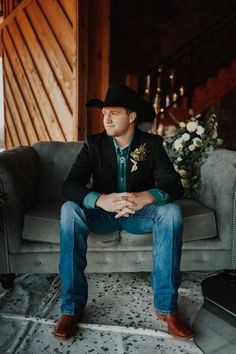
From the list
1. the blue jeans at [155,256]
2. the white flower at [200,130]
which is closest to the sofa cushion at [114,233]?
the blue jeans at [155,256]

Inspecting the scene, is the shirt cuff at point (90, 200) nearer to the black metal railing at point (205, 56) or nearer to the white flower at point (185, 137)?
the white flower at point (185, 137)

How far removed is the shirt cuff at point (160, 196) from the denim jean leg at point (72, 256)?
14.7 inches

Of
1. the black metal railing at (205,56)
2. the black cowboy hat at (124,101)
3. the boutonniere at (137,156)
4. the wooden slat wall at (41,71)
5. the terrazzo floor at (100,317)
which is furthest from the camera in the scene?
the black metal railing at (205,56)

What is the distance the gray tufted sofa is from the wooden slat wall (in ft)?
5.86

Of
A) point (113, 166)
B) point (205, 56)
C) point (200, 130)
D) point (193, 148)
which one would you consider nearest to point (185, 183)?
point (193, 148)

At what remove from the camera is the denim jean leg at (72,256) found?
1.65 m

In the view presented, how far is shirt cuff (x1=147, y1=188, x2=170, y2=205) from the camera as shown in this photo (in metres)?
1.73

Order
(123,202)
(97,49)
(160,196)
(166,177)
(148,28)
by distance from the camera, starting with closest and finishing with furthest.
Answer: (123,202)
(160,196)
(166,177)
(97,49)
(148,28)

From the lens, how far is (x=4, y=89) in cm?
515

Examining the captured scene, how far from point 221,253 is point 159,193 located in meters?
0.65

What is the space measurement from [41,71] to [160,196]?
304 centimetres

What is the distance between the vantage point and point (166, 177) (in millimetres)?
1859

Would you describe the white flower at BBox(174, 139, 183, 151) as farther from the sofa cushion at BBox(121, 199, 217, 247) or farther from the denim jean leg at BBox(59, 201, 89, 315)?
the denim jean leg at BBox(59, 201, 89, 315)

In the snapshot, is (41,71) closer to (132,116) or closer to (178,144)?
(178,144)
